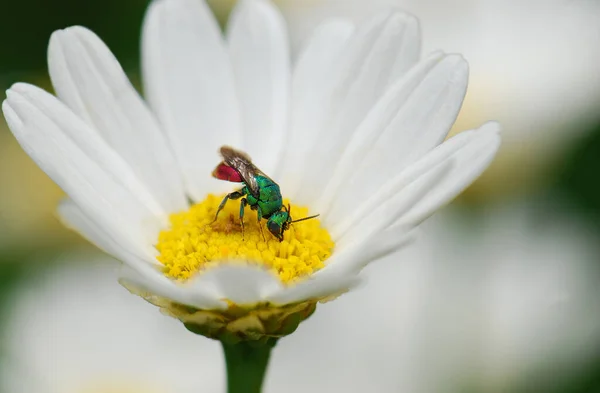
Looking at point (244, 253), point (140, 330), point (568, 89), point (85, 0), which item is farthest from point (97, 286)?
point (568, 89)

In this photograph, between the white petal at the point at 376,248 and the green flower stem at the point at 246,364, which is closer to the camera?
the white petal at the point at 376,248

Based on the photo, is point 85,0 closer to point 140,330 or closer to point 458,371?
point 140,330

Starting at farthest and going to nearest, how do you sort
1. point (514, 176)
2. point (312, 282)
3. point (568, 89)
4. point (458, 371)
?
point (568, 89)
point (514, 176)
point (458, 371)
point (312, 282)

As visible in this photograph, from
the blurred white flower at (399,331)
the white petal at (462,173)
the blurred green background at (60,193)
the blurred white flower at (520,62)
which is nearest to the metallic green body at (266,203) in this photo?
the white petal at (462,173)

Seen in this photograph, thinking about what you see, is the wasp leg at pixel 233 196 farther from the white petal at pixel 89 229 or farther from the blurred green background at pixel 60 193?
the blurred green background at pixel 60 193

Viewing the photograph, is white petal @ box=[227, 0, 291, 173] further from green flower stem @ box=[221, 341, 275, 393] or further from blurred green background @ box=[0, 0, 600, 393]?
blurred green background @ box=[0, 0, 600, 393]

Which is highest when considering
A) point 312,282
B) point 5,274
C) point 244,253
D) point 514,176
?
point 312,282

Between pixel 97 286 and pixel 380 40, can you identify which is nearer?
pixel 380 40
